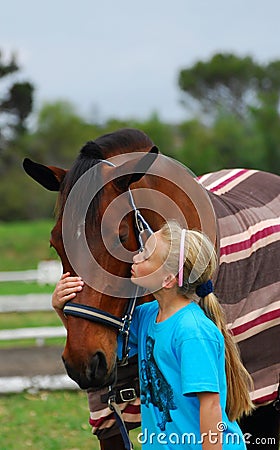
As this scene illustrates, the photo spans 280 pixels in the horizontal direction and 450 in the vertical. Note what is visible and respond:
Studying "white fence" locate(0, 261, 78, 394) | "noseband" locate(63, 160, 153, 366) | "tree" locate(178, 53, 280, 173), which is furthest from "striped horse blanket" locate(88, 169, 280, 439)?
"tree" locate(178, 53, 280, 173)

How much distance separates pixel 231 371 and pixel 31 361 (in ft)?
17.1

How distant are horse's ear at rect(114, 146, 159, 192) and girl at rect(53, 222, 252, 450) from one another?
236 mm

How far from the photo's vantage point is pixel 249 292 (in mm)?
3508

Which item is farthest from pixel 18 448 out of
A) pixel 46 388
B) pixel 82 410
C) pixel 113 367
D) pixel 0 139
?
pixel 0 139

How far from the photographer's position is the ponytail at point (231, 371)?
8.79 ft

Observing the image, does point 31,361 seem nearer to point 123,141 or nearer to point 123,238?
point 123,141

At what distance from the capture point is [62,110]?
171 feet

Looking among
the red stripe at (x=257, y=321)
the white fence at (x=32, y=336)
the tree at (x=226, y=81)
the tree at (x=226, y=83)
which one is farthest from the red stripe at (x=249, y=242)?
the tree at (x=226, y=81)

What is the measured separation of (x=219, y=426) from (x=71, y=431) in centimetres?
315

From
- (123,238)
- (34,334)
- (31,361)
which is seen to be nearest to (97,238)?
(123,238)

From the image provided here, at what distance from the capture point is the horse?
2688 millimetres

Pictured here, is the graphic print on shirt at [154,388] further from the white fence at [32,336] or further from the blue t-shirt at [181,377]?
the white fence at [32,336]

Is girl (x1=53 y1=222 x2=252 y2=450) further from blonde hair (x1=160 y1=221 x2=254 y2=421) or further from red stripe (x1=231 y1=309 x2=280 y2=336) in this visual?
red stripe (x1=231 y1=309 x2=280 y2=336)

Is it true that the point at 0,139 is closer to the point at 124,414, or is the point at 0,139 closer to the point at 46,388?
the point at 46,388
